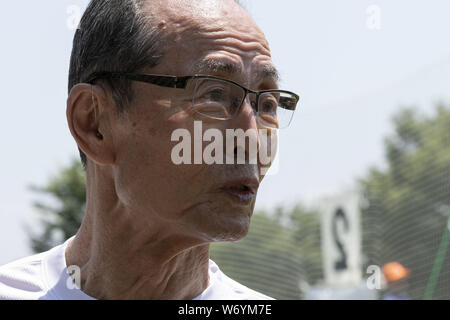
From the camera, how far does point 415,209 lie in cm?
1162

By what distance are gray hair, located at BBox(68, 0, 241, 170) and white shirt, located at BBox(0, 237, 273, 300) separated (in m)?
0.45

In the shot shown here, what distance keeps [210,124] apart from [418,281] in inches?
366

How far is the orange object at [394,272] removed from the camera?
10.4m

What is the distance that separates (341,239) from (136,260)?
30.7 ft

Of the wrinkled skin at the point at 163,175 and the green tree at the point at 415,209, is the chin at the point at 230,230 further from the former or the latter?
the green tree at the point at 415,209

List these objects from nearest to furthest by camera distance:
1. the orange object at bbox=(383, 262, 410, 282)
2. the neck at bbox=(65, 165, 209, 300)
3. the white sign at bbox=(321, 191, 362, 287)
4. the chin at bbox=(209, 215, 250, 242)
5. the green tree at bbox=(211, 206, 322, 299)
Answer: the chin at bbox=(209, 215, 250, 242) < the neck at bbox=(65, 165, 209, 300) < the orange object at bbox=(383, 262, 410, 282) < the white sign at bbox=(321, 191, 362, 287) < the green tree at bbox=(211, 206, 322, 299)

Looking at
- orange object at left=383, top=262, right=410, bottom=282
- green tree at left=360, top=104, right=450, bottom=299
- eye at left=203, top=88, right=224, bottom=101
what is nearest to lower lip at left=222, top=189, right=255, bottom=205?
eye at left=203, top=88, right=224, bottom=101

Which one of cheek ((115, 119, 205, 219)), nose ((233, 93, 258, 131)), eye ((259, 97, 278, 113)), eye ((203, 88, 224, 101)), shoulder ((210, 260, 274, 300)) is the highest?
eye ((259, 97, 278, 113))

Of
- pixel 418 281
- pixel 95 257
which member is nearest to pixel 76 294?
pixel 95 257

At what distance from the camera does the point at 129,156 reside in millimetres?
2436

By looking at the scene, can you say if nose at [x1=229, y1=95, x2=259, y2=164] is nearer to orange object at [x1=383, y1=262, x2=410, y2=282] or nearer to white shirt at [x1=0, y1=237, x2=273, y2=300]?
white shirt at [x1=0, y1=237, x2=273, y2=300]

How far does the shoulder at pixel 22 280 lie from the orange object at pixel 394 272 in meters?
8.30

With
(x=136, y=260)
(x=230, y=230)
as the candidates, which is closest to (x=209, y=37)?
(x=230, y=230)

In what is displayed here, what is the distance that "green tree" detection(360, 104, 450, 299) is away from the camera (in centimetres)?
1071
